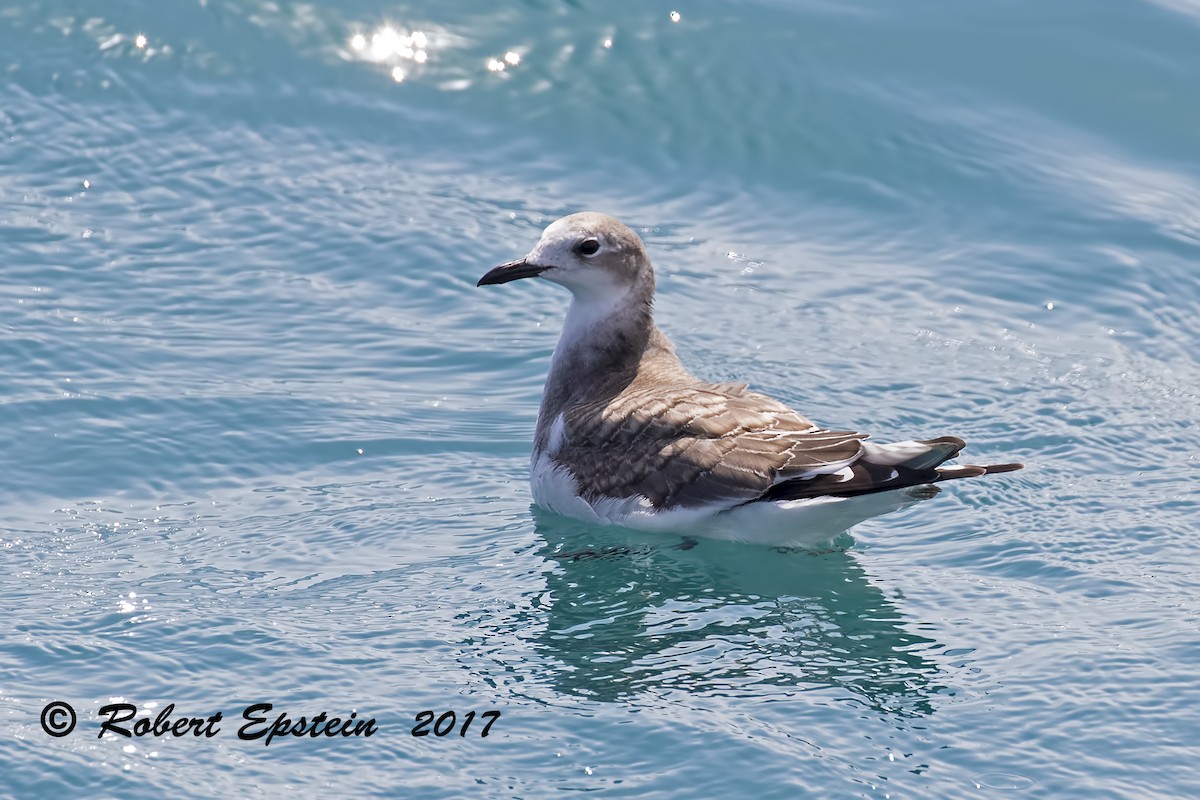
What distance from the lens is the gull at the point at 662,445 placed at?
24.9 feet

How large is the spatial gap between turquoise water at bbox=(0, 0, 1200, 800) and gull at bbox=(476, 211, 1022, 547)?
27 cm

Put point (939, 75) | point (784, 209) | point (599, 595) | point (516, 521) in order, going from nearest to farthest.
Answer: point (599, 595), point (516, 521), point (784, 209), point (939, 75)

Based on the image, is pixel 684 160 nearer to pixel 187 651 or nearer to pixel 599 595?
pixel 599 595

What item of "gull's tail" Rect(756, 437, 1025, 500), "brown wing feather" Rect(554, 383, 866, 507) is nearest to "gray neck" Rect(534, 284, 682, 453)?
"brown wing feather" Rect(554, 383, 866, 507)

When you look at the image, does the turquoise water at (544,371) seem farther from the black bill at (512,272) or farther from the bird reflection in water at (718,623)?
the black bill at (512,272)

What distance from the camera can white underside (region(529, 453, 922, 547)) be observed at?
7.70m

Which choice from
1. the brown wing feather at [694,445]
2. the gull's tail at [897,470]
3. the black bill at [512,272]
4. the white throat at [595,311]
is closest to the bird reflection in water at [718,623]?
the brown wing feather at [694,445]

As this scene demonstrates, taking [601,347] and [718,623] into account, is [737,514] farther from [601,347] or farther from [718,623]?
[601,347]

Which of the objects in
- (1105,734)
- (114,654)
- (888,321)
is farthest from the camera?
(888,321)

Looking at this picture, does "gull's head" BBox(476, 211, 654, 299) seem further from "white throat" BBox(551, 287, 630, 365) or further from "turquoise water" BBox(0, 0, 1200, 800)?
"turquoise water" BBox(0, 0, 1200, 800)

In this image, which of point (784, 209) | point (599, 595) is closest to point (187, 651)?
point (599, 595)

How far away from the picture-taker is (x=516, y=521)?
8680 millimetres

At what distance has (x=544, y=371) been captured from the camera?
10414mm

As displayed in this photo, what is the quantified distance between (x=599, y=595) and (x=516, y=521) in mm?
959
